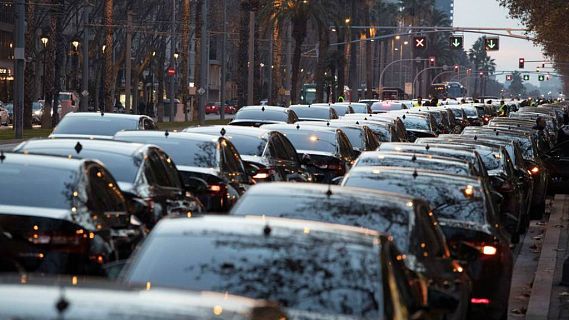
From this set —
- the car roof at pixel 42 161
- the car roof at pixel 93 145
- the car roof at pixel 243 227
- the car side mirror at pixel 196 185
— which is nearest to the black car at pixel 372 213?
the car roof at pixel 243 227

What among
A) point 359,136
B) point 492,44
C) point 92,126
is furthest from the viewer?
point 492,44

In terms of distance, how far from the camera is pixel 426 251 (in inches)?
405

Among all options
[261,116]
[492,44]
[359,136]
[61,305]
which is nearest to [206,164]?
[359,136]

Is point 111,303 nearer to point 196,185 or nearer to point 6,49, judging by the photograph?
point 196,185

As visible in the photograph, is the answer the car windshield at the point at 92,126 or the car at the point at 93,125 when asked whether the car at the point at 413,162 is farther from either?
the car windshield at the point at 92,126

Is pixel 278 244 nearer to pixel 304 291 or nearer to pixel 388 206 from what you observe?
pixel 304 291

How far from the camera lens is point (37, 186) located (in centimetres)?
1141

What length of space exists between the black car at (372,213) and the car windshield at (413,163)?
550 centimetres

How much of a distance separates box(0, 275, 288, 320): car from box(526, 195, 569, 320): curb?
994 centimetres

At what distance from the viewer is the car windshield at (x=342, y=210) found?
10133 mm

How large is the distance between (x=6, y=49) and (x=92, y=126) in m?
80.8

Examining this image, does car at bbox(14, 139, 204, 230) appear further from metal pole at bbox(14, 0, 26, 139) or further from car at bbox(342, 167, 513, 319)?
metal pole at bbox(14, 0, 26, 139)

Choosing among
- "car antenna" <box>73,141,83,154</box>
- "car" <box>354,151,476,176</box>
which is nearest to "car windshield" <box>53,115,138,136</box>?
"car" <box>354,151,476,176</box>

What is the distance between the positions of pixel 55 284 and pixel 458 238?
789 cm
